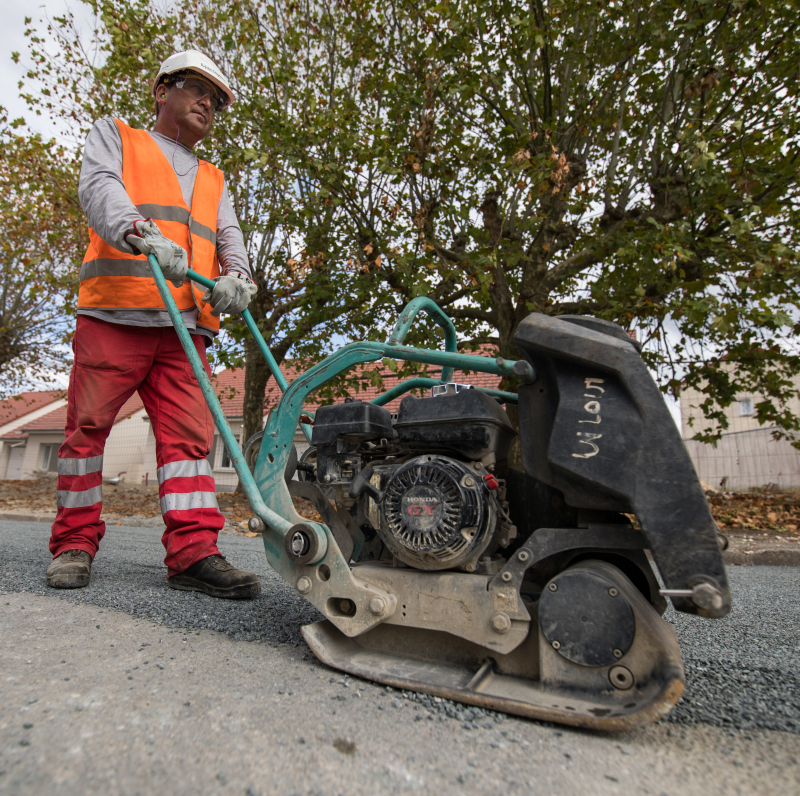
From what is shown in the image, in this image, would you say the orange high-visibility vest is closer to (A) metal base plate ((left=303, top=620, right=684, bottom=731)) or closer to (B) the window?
(A) metal base plate ((left=303, top=620, right=684, bottom=731))

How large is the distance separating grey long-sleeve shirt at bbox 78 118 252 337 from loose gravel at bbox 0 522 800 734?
123 centimetres

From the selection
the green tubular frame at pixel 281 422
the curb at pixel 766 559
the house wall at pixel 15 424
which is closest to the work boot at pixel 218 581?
the green tubular frame at pixel 281 422

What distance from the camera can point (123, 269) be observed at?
2473mm

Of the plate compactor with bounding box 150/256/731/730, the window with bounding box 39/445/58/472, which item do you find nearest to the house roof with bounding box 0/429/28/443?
the window with bounding box 39/445/58/472

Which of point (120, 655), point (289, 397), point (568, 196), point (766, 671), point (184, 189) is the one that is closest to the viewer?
point (120, 655)

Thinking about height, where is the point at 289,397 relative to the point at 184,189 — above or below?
below

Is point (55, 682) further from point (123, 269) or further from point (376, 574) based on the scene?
point (123, 269)

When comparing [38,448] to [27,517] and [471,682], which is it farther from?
[471,682]

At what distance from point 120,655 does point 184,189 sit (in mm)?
2115

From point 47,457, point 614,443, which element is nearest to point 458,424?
point 614,443

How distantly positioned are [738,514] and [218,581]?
24.9ft

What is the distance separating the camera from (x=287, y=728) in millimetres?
1262

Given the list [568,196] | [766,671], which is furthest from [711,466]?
[766,671]

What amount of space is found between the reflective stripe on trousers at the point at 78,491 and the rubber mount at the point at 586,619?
2.09 metres
